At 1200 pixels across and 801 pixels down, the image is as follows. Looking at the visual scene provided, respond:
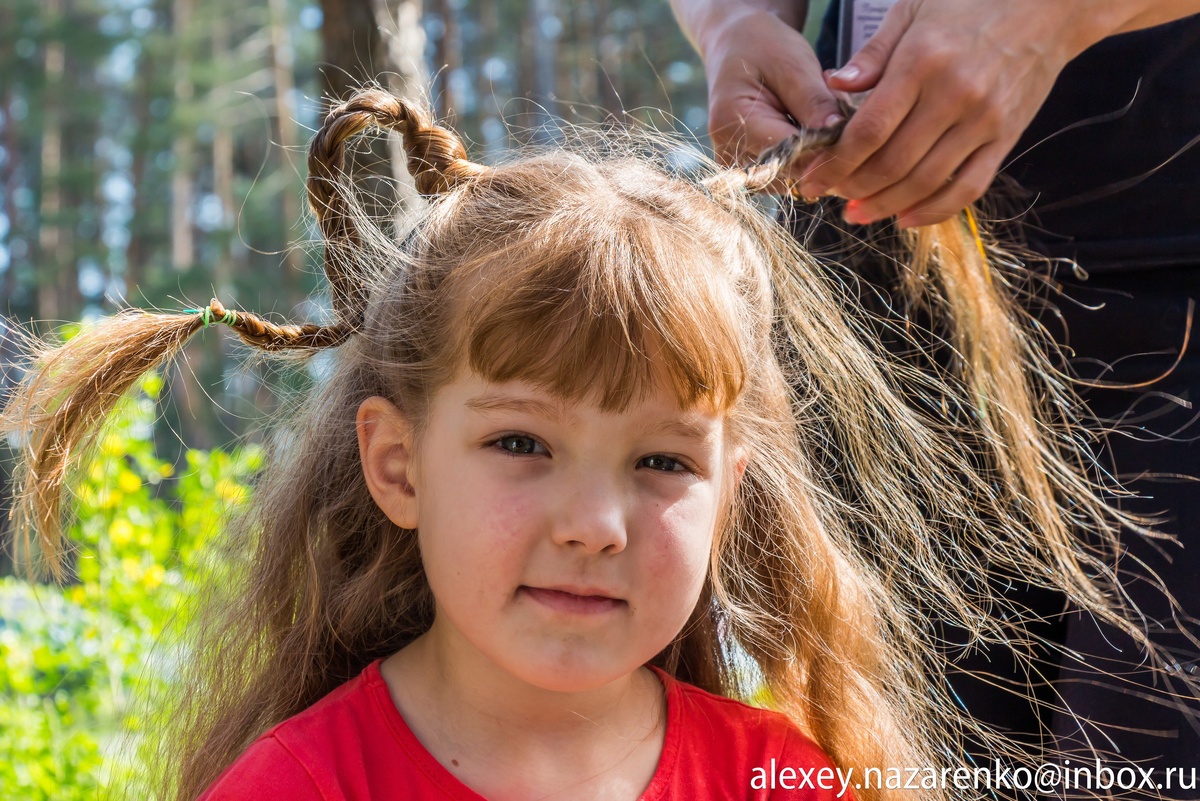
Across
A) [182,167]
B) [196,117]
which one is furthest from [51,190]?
[196,117]

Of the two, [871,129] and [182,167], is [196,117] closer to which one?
[182,167]

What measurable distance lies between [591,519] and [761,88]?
2.74ft

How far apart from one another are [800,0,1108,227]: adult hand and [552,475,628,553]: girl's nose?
679mm

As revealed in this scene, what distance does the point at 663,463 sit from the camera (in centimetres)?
148

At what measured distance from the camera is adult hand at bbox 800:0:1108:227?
61.3 inches

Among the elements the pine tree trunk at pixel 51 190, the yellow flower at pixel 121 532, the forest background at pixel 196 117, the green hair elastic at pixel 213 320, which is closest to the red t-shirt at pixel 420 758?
the green hair elastic at pixel 213 320

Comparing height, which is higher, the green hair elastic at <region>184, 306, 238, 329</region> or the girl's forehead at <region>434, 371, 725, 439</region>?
the green hair elastic at <region>184, 306, 238, 329</region>

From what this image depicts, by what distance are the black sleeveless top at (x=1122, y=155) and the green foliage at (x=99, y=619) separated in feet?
6.35

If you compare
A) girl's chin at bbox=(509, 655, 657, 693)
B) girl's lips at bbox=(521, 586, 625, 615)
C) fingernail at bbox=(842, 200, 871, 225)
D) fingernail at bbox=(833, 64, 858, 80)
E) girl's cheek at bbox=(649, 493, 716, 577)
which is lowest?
girl's chin at bbox=(509, 655, 657, 693)

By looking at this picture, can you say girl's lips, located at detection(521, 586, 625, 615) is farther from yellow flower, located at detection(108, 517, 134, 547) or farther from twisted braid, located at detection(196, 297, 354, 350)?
yellow flower, located at detection(108, 517, 134, 547)

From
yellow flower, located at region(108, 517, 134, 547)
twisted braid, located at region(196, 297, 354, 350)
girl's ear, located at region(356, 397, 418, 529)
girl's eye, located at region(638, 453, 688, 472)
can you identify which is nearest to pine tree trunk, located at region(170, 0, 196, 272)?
yellow flower, located at region(108, 517, 134, 547)

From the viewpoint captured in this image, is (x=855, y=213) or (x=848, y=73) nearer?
(x=848, y=73)

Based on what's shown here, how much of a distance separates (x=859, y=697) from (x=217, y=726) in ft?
3.43

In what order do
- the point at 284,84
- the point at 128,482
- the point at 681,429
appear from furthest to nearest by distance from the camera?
1. the point at 284,84
2. the point at 128,482
3. the point at 681,429
